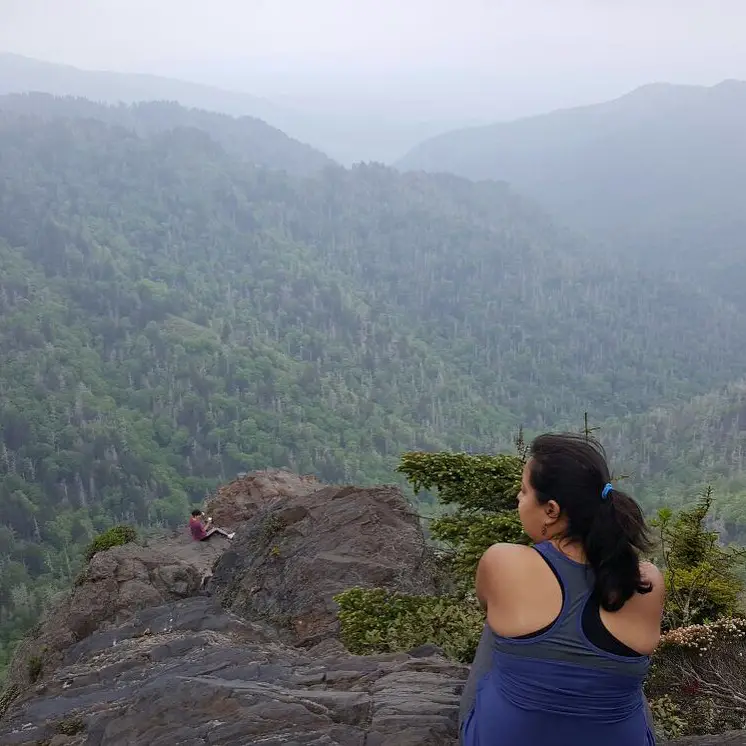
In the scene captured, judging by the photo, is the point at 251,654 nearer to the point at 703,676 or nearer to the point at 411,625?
the point at 411,625

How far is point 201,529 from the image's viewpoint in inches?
848

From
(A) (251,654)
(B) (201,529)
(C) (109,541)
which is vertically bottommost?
(B) (201,529)

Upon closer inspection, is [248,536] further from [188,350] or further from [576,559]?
[188,350]

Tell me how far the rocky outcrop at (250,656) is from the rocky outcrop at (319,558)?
0.03m

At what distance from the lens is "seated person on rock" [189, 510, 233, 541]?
846 inches

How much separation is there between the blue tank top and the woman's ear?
14 cm

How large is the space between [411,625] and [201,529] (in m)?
15.1

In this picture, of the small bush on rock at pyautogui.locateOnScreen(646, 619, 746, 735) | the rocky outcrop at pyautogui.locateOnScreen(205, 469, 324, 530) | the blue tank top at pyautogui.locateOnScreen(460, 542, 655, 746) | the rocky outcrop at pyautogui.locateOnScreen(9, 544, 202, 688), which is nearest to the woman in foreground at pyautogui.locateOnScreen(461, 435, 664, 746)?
the blue tank top at pyautogui.locateOnScreen(460, 542, 655, 746)

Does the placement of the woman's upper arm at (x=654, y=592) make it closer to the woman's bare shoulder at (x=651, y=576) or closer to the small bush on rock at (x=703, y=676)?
the woman's bare shoulder at (x=651, y=576)

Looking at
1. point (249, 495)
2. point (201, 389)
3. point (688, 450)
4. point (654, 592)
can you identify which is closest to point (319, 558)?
point (654, 592)

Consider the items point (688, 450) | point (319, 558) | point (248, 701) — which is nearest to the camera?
point (248, 701)

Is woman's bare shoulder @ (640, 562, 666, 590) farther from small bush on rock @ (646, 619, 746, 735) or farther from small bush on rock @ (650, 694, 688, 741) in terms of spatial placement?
small bush on rock @ (646, 619, 746, 735)

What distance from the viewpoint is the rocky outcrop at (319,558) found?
11500 mm

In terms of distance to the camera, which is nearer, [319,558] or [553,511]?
[553,511]
